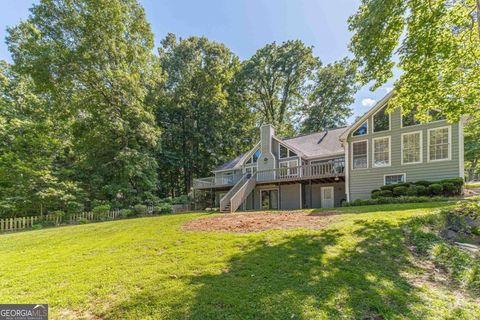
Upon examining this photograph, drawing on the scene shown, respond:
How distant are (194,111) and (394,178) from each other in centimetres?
2280

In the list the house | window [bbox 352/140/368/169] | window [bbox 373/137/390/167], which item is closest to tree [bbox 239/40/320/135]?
the house

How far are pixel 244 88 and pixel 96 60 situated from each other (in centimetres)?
1846

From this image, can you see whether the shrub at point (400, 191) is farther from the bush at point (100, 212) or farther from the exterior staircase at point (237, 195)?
the bush at point (100, 212)

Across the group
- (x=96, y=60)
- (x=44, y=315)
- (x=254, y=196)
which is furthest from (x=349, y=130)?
(x=96, y=60)

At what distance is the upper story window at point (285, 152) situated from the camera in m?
19.2

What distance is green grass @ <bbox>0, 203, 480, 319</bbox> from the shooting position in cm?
339

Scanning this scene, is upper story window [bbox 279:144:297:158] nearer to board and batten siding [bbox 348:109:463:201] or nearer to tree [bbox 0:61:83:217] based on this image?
board and batten siding [bbox 348:109:463:201]

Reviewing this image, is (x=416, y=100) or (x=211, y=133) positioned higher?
(x=211, y=133)

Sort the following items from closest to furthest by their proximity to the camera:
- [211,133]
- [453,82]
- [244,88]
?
[453,82] < [211,133] < [244,88]

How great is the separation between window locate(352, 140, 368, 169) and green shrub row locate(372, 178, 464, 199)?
2010 millimetres

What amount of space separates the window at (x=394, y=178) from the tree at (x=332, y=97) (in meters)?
17.6

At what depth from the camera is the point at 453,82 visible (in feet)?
29.0

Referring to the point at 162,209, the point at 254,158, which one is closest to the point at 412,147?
the point at 254,158

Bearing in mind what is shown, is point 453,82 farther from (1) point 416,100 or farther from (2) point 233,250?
(2) point 233,250
